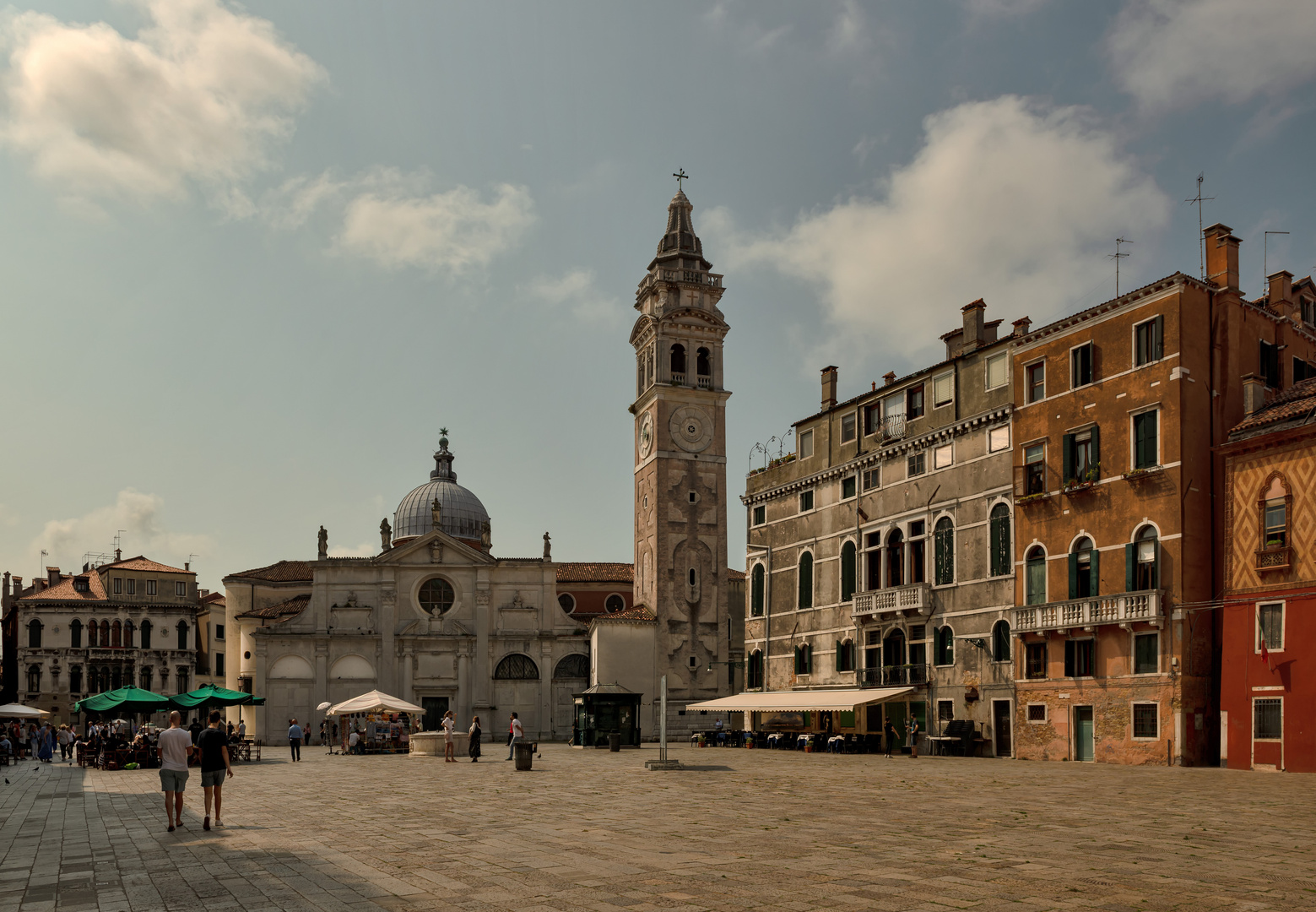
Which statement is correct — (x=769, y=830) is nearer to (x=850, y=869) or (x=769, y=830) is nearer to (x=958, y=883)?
(x=850, y=869)

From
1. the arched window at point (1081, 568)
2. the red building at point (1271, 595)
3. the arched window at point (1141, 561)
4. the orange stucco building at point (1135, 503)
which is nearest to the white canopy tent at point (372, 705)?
the orange stucco building at point (1135, 503)

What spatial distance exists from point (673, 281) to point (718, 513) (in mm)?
11534

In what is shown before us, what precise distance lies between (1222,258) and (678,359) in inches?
1201

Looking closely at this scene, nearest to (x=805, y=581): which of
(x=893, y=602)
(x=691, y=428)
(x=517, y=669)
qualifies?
(x=893, y=602)

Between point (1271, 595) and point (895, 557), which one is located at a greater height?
point (895, 557)

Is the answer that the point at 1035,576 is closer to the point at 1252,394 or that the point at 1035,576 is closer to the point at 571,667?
the point at 1252,394

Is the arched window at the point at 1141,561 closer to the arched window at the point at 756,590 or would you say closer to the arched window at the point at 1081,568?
the arched window at the point at 1081,568

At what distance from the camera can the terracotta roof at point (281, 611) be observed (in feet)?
200

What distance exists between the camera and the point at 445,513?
7444 centimetres

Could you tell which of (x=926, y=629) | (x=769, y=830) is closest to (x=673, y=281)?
(x=926, y=629)

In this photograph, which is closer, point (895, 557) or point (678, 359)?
point (895, 557)

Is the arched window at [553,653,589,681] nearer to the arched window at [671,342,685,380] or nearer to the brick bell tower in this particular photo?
the brick bell tower

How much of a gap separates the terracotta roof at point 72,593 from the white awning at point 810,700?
47.8 meters

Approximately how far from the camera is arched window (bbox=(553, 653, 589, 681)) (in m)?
61.2
